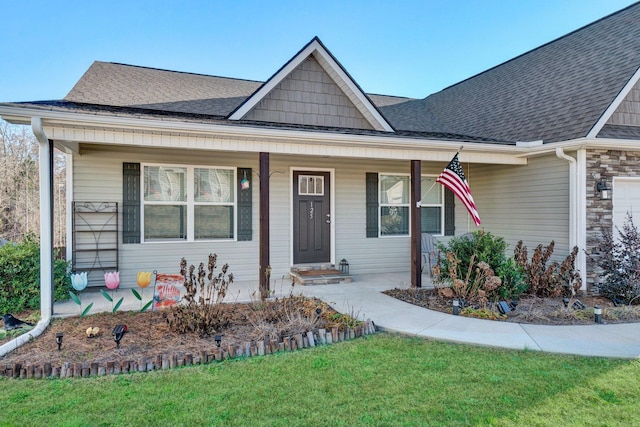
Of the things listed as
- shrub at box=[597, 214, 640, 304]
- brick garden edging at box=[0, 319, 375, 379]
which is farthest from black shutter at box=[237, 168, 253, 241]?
shrub at box=[597, 214, 640, 304]

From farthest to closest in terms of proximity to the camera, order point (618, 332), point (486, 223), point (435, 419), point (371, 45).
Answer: point (371, 45), point (486, 223), point (618, 332), point (435, 419)

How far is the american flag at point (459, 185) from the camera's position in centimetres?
637

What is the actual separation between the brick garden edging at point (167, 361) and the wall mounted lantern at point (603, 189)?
5.52 metres

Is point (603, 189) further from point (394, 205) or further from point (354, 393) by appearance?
point (354, 393)

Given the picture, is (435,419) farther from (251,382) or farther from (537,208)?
(537,208)

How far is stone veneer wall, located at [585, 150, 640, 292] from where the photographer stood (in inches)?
273

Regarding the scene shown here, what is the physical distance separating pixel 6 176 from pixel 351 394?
61.9 feet

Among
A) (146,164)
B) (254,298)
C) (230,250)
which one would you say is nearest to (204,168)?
(146,164)

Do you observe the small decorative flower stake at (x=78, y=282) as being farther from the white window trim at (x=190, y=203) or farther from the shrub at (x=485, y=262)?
the shrub at (x=485, y=262)

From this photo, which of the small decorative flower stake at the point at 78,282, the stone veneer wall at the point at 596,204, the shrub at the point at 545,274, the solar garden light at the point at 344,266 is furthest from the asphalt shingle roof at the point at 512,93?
the solar garden light at the point at 344,266

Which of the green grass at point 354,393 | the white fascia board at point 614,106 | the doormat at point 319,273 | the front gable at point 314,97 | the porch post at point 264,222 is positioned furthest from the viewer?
the front gable at point 314,97

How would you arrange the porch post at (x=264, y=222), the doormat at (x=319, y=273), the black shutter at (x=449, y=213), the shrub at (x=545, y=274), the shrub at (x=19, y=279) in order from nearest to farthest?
the shrub at (x=19, y=279), the porch post at (x=264, y=222), the shrub at (x=545, y=274), the doormat at (x=319, y=273), the black shutter at (x=449, y=213)

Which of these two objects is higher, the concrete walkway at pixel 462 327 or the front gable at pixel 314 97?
the front gable at pixel 314 97

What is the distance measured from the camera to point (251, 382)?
3.32m
